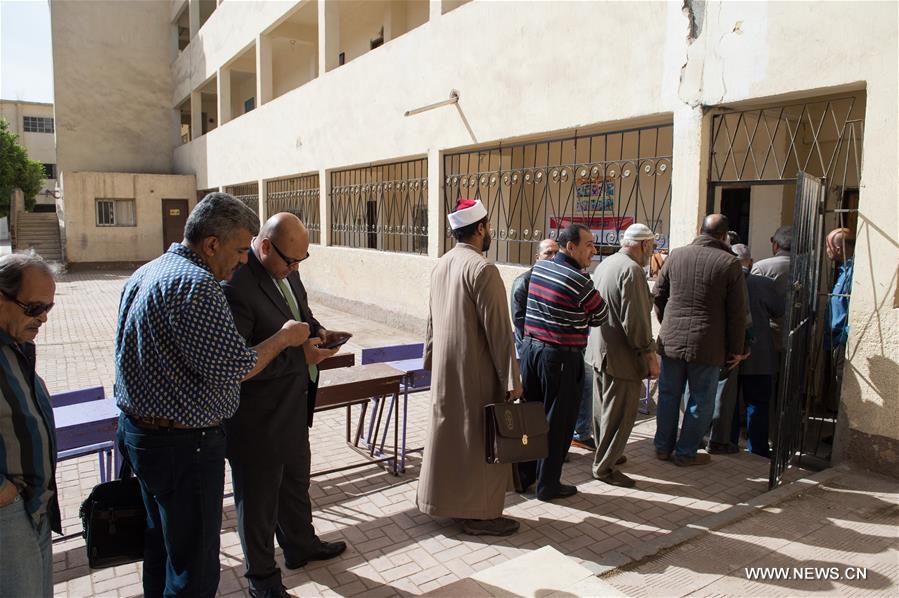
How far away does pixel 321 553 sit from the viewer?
3.21 meters

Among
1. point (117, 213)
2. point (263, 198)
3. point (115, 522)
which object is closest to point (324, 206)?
point (263, 198)

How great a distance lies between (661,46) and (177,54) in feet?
76.3

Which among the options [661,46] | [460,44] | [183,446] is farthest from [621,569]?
[460,44]

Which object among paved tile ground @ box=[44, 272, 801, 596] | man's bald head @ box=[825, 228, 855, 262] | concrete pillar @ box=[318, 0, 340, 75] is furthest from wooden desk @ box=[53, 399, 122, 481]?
concrete pillar @ box=[318, 0, 340, 75]

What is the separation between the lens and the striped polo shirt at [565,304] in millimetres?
3744

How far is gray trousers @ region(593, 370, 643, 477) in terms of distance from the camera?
164 inches

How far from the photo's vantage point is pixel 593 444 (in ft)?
16.4

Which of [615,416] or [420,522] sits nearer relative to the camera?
[420,522]

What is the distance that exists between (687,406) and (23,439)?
13.5ft

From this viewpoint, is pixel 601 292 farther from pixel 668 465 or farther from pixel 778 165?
pixel 778 165

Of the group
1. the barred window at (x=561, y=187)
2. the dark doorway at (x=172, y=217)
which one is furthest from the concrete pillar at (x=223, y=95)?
the barred window at (x=561, y=187)

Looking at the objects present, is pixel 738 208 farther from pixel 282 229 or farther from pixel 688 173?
pixel 282 229

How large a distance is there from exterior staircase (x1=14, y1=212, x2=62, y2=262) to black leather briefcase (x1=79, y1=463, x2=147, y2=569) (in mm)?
23386

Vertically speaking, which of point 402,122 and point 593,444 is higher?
point 402,122
